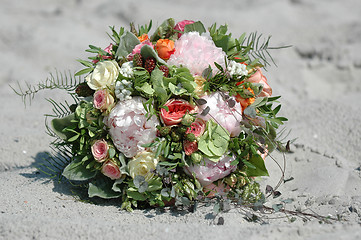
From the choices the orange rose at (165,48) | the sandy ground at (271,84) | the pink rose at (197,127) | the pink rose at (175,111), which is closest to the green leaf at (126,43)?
the orange rose at (165,48)

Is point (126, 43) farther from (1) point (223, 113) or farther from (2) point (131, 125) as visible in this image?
(1) point (223, 113)

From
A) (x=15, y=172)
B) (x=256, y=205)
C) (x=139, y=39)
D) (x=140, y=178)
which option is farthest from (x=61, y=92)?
(x=256, y=205)

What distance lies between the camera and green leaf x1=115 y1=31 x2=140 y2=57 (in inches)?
81.7

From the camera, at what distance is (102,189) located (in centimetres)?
208

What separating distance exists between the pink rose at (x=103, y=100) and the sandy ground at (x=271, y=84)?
1.62 ft

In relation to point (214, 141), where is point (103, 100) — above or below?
above

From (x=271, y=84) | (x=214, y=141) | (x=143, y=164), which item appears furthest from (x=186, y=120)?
(x=271, y=84)

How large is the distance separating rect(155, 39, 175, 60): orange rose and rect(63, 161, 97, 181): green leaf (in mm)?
652

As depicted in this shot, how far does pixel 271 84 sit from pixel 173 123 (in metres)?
2.50

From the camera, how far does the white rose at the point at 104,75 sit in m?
2.00

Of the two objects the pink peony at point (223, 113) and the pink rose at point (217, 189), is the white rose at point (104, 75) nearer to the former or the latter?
the pink peony at point (223, 113)

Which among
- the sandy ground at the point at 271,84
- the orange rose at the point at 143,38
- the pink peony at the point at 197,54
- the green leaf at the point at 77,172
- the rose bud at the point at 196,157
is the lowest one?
the sandy ground at the point at 271,84

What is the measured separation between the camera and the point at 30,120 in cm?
355

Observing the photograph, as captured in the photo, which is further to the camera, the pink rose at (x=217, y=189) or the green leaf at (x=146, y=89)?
the pink rose at (x=217, y=189)
